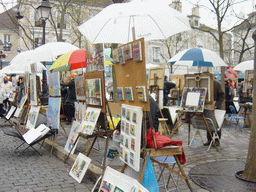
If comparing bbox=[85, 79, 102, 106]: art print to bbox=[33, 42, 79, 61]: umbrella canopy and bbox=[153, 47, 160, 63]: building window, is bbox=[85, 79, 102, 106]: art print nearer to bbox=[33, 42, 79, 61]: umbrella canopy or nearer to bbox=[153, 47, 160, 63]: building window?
bbox=[33, 42, 79, 61]: umbrella canopy

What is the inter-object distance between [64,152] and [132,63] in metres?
3.57

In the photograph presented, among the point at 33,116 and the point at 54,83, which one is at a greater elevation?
the point at 54,83

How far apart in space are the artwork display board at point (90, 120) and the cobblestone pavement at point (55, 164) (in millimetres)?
709

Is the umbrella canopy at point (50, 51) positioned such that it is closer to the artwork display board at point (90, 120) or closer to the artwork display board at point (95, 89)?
the artwork display board at point (95, 89)

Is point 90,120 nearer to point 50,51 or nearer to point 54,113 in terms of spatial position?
point 54,113

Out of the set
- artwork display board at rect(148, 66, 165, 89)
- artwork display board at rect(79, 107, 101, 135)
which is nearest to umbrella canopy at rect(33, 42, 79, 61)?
artwork display board at rect(148, 66, 165, 89)

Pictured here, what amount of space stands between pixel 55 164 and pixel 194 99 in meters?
3.47

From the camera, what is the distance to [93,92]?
17.5ft

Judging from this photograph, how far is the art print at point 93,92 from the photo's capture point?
5125 mm

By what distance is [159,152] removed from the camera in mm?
3865

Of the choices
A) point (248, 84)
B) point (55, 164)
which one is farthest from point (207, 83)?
point (248, 84)

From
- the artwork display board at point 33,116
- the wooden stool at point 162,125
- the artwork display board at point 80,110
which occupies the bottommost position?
the wooden stool at point 162,125

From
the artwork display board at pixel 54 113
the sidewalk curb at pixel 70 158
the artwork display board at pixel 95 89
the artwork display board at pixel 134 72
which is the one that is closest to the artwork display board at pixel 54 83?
the artwork display board at pixel 54 113

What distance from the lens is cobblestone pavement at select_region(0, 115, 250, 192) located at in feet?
16.1
